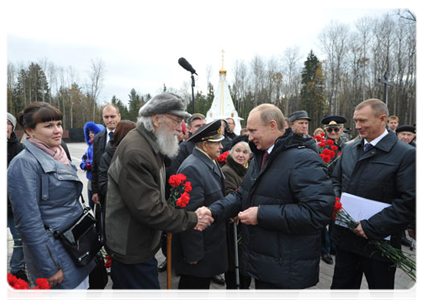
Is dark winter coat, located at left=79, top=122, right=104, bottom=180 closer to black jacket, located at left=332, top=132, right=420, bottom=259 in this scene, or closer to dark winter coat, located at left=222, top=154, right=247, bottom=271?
dark winter coat, located at left=222, top=154, right=247, bottom=271

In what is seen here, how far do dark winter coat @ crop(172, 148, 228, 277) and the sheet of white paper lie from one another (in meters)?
1.27

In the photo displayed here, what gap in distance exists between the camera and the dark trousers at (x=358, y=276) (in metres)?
2.55

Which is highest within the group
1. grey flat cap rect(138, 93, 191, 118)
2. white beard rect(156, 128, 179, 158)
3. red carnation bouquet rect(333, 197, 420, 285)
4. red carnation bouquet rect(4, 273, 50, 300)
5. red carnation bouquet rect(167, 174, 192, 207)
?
grey flat cap rect(138, 93, 191, 118)

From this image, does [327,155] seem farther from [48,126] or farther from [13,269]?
[13,269]

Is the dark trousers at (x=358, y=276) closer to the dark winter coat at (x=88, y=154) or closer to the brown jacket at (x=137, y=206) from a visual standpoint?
the brown jacket at (x=137, y=206)

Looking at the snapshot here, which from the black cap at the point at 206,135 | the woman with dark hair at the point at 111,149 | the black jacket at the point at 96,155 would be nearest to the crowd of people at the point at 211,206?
the black cap at the point at 206,135

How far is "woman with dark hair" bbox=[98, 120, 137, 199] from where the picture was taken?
383 cm

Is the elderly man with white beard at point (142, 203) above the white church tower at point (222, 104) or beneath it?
beneath

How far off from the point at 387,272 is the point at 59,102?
59.7m

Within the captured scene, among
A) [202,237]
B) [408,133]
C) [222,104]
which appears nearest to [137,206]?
[202,237]

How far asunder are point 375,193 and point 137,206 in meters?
2.17

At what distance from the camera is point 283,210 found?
2039mm

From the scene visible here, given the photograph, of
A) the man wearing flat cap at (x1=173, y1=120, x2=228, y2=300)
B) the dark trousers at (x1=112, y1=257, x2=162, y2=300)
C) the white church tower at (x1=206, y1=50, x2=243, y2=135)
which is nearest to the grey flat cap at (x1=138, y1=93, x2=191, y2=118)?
the man wearing flat cap at (x1=173, y1=120, x2=228, y2=300)

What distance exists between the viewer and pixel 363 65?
114 ft
